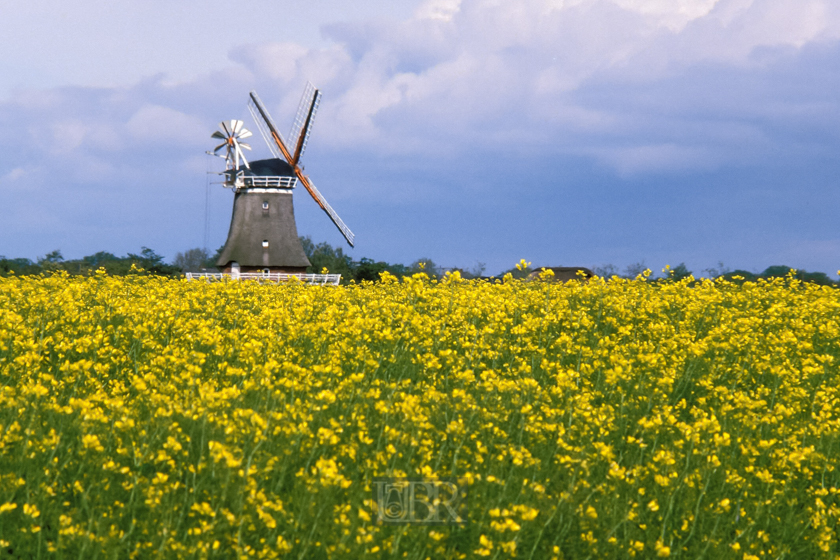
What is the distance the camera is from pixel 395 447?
18.3 feet

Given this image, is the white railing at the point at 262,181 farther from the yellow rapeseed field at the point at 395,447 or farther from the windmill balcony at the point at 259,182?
the yellow rapeseed field at the point at 395,447

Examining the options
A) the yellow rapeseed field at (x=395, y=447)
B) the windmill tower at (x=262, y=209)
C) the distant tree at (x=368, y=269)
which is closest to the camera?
the yellow rapeseed field at (x=395, y=447)

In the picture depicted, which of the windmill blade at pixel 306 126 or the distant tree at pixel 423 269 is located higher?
the windmill blade at pixel 306 126

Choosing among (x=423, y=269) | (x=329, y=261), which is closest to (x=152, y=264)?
(x=329, y=261)

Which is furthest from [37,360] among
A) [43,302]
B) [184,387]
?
[43,302]

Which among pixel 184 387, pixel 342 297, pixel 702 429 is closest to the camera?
pixel 702 429

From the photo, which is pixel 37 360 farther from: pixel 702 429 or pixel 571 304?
pixel 571 304

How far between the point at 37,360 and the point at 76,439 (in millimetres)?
2628

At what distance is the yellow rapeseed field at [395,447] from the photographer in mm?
4719

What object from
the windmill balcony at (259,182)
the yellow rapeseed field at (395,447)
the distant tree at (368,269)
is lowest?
the yellow rapeseed field at (395,447)

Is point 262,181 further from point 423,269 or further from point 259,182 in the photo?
point 423,269

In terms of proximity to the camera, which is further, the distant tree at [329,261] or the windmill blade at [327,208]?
the distant tree at [329,261]

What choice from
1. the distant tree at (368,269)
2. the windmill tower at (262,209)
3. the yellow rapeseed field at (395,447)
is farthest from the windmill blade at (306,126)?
the yellow rapeseed field at (395,447)

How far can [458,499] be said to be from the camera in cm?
506
